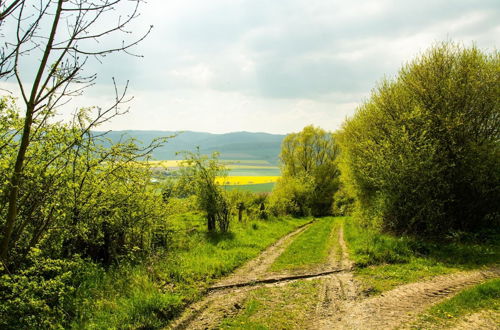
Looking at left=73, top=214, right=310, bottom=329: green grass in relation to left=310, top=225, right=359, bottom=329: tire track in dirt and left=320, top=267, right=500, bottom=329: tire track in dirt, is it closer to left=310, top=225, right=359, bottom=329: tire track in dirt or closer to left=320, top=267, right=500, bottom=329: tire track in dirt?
left=310, top=225, right=359, bottom=329: tire track in dirt

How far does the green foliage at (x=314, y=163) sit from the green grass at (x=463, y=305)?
3616cm

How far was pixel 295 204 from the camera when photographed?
40.3m

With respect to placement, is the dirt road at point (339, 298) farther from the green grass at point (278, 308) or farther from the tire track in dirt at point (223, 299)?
the green grass at point (278, 308)

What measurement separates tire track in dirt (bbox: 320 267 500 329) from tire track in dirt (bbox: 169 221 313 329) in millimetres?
2860

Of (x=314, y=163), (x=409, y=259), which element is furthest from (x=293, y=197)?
(x=409, y=259)

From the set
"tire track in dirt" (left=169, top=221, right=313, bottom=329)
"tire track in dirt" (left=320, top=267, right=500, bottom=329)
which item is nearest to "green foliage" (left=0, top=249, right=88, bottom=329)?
"tire track in dirt" (left=169, top=221, right=313, bottom=329)

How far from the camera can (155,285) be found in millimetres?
9461

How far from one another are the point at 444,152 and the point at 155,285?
52.4 feet

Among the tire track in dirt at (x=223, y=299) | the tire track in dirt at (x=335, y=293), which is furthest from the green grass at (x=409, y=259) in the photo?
the tire track in dirt at (x=223, y=299)

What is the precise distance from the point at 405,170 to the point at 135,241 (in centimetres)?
1388

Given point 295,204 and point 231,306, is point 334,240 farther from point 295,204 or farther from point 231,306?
point 295,204

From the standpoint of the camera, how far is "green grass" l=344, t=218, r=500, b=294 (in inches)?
402

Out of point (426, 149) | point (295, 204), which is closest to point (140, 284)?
point (426, 149)

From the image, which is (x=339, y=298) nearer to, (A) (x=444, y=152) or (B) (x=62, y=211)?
(B) (x=62, y=211)
